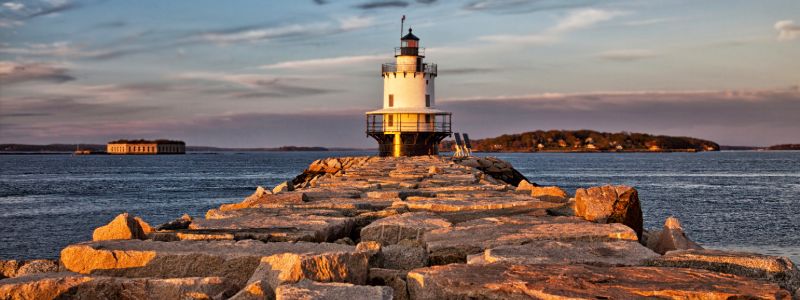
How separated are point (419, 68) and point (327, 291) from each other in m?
33.3

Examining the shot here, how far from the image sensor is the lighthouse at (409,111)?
1396 inches

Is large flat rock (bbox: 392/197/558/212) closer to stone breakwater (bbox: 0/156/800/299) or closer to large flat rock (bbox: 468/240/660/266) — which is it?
stone breakwater (bbox: 0/156/800/299)

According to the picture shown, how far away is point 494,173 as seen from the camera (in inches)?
1264

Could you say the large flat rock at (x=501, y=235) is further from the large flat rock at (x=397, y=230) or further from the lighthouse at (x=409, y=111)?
the lighthouse at (x=409, y=111)

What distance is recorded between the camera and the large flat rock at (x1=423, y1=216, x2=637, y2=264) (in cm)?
476

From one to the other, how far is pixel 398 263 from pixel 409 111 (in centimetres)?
3062

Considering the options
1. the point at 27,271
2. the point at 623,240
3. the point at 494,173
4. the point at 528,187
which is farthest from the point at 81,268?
the point at 494,173

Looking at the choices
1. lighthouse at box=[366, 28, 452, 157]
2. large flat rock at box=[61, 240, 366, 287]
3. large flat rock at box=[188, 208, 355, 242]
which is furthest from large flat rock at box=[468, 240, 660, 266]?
lighthouse at box=[366, 28, 452, 157]

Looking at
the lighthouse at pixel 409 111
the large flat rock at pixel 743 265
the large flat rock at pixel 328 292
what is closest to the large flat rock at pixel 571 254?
the large flat rock at pixel 743 265

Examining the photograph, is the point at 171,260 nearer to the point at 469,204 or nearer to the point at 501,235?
the point at 501,235

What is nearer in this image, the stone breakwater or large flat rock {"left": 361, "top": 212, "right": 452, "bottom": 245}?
the stone breakwater

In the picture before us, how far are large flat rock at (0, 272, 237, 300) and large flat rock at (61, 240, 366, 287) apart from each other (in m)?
0.43

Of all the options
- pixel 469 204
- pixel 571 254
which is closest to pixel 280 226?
pixel 571 254

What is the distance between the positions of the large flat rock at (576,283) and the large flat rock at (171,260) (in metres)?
0.66
